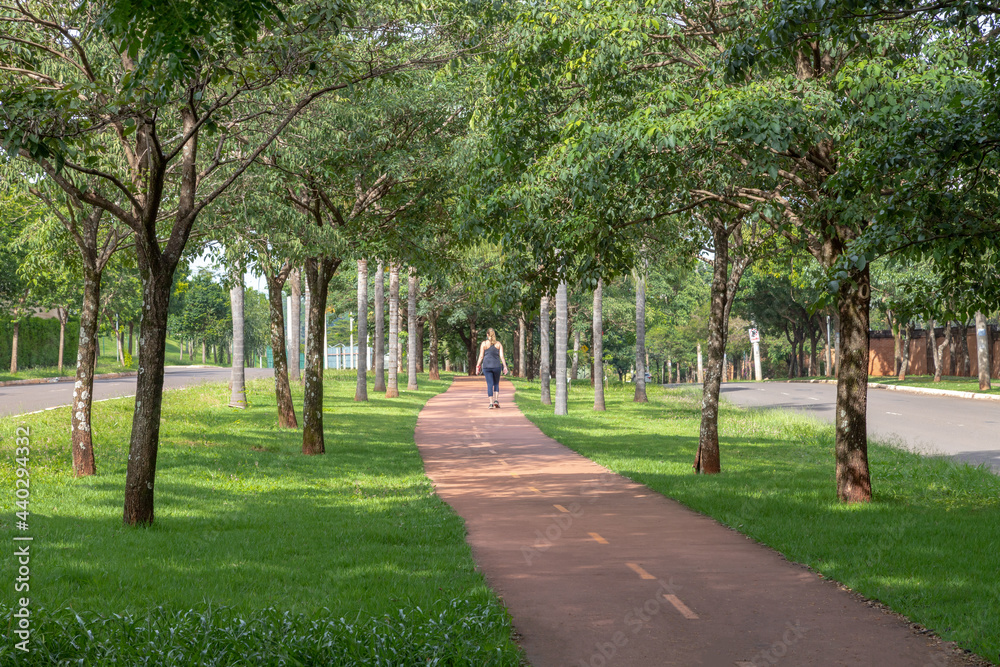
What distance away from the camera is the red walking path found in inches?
197

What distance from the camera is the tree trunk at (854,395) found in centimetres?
970

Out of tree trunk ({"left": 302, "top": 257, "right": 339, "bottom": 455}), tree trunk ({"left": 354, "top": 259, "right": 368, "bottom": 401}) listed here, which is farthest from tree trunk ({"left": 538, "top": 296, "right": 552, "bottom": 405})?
tree trunk ({"left": 302, "top": 257, "right": 339, "bottom": 455})

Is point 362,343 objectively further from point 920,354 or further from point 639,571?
point 920,354

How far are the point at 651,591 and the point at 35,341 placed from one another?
47699 millimetres

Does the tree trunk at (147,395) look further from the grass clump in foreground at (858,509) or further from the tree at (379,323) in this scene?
the tree at (379,323)

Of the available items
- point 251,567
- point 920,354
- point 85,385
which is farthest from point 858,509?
point 920,354

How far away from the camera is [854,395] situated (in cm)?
980

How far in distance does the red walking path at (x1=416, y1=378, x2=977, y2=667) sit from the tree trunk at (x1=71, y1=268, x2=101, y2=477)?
14.4ft

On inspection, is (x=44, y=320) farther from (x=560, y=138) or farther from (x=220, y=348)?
(x=220, y=348)

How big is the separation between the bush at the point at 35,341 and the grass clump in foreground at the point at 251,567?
33.7 metres

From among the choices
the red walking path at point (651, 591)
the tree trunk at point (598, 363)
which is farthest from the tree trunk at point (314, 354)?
the tree trunk at point (598, 363)

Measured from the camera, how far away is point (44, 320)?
47.8 meters

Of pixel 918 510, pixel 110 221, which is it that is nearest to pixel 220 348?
pixel 110 221

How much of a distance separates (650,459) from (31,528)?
8.91 meters
